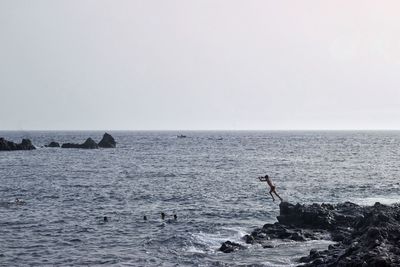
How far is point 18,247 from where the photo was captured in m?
31.0

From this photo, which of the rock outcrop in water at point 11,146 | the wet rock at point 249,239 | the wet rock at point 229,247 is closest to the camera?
the wet rock at point 229,247

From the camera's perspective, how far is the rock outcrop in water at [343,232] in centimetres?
2078

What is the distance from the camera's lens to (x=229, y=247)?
99.8 ft

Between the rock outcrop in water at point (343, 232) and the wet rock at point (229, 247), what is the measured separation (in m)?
0.06

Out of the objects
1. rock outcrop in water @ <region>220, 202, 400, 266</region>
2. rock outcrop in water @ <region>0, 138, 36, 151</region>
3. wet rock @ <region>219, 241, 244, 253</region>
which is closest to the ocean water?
wet rock @ <region>219, 241, 244, 253</region>

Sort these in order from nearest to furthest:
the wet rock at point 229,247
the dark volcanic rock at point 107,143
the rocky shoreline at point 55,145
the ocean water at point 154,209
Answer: the ocean water at point 154,209, the wet rock at point 229,247, the rocky shoreline at point 55,145, the dark volcanic rock at point 107,143

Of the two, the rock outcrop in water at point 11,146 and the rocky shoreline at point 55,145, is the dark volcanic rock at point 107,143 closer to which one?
the rocky shoreline at point 55,145

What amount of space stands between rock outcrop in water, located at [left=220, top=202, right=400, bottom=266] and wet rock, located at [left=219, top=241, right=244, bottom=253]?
2.5 inches

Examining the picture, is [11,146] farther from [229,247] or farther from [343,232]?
[343,232]

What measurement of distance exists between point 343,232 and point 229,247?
882cm

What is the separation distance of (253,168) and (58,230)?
55674 millimetres

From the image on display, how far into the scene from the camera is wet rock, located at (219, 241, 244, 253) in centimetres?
3019

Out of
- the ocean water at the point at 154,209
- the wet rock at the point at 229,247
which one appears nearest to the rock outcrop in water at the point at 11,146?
the ocean water at the point at 154,209

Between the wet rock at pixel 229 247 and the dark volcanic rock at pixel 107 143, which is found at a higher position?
the dark volcanic rock at pixel 107 143
